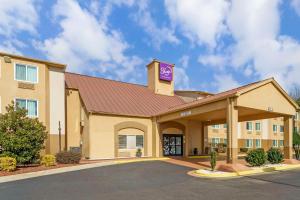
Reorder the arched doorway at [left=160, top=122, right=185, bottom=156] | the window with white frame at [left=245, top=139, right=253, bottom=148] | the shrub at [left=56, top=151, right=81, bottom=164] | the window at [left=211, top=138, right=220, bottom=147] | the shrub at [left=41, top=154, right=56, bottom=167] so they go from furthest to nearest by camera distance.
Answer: the window with white frame at [left=245, top=139, right=253, bottom=148] < the window at [left=211, top=138, right=220, bottom=147] < the arched doorway at [left=160, top=122, right=185, bottom=156] < the shrub at [left=56, top=151, right=81, bottom=164] < the shrub at [left=41, top=154, right=56, bottom=167]

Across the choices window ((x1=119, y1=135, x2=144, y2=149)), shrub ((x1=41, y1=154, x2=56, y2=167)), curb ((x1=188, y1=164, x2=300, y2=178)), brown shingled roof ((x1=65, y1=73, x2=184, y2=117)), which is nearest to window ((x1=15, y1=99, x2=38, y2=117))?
brown shingled roof ((x1=65, y1=73, x2=184, y2=117))

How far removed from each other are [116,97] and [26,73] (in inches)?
385

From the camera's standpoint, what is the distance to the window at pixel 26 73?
2255 cm

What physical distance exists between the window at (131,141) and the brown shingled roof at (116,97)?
2288mm

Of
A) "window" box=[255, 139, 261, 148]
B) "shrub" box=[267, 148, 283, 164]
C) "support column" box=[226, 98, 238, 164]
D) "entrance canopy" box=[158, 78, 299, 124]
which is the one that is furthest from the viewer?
"window" box=[255, 139, 261, 148]

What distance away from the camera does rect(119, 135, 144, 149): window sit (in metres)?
26.4

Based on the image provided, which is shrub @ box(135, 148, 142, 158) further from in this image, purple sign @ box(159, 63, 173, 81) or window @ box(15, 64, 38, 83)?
purple sign @ box(159, 63, 173, 81)

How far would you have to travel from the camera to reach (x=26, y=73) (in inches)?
904

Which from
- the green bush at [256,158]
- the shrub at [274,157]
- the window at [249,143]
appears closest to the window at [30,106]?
the green bush at [256,158]

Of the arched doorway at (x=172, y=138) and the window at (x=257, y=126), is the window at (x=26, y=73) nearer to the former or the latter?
the arched doorway at (x=172, y=138)

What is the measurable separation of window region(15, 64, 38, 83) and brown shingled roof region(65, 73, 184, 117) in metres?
4.55

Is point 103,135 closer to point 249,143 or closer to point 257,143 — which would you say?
point 249,143

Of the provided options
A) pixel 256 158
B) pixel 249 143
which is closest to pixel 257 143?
pixel 249 143

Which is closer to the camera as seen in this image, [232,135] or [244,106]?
[232,135]
